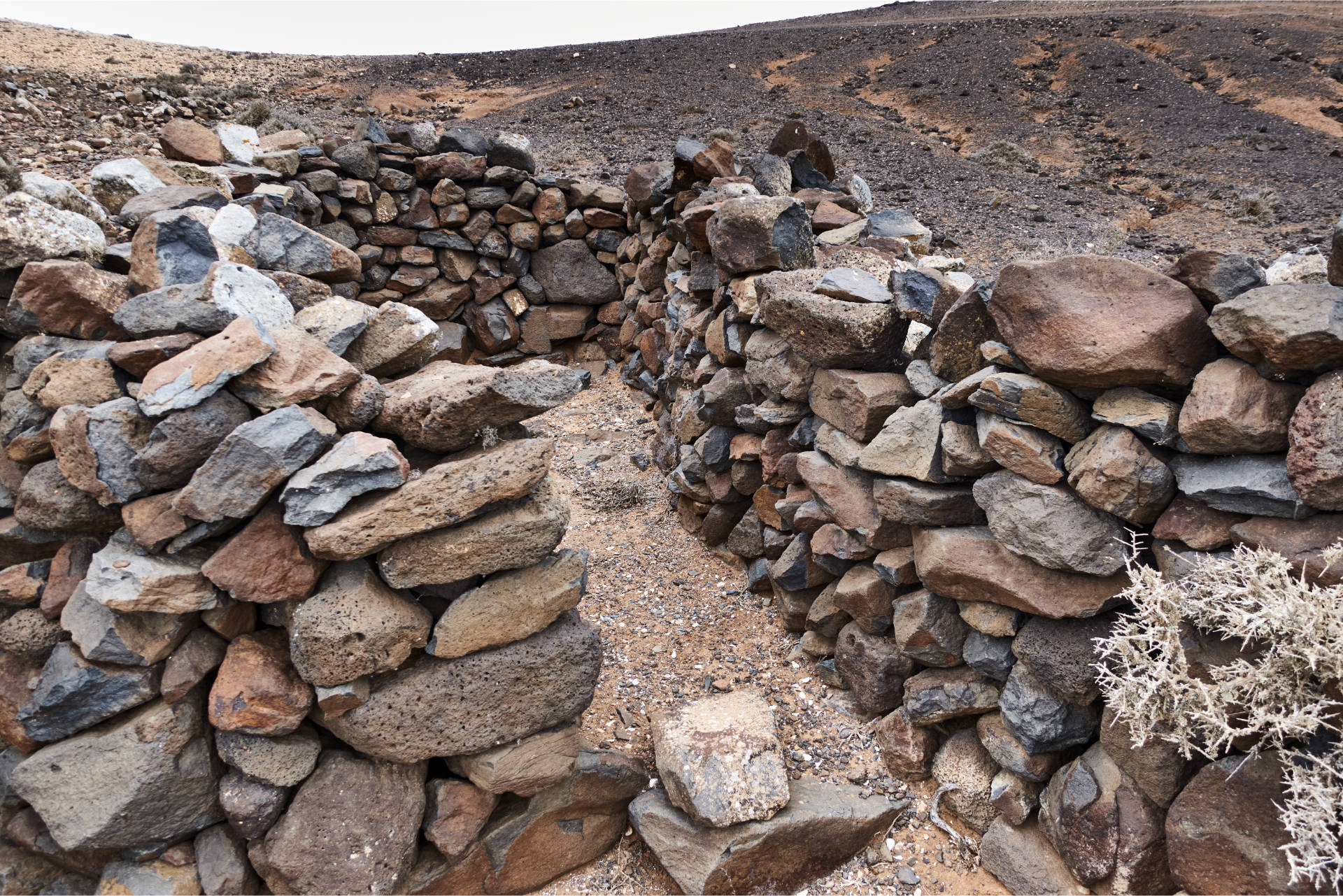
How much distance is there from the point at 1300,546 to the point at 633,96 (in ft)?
54.6

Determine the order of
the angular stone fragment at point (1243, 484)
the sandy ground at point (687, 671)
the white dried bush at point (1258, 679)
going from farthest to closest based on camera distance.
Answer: the sandy ground at point (687, 671)
the angular stone fragment at point (1243, 484)
the white dried bush at point (1258, 679)

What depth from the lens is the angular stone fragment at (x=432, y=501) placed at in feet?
8.28

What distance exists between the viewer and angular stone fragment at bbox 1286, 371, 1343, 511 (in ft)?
6.95

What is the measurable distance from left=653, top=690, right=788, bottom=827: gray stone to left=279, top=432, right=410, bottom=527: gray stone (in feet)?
5.12

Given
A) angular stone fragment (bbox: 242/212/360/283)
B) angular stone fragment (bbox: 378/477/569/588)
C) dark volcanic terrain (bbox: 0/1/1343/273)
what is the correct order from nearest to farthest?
1. angular stone fragment (bbox: 378/477/569/588)
2. angular stone fragment (bbox: 242/212/360/283)
3. dark volcanic terrain (bbox: 0/1/1343/273)

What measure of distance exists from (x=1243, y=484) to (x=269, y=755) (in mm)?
3276

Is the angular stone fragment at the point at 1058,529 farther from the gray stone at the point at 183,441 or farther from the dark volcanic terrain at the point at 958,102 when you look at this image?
the dark volcanic terrain at the point at 958,102

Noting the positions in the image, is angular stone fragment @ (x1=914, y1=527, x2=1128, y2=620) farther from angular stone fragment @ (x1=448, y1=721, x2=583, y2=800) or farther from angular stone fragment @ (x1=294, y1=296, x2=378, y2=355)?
angular stone fragment @ (x1=294, y1=296, x2=378, y2=355)

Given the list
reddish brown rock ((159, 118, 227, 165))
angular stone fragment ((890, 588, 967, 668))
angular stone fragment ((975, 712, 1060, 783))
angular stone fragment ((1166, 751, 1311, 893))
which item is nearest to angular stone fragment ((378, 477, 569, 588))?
angular stone fragment ((890, 588, 967, 668))

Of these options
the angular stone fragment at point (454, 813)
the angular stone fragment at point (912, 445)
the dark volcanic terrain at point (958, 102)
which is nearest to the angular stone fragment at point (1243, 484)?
the angular stone fragment at point (912, 445)

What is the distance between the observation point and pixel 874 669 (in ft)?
11.7

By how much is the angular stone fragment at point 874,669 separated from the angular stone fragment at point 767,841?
49cm

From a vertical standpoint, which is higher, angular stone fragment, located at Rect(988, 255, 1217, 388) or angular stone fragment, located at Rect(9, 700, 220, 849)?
angular stone fragment, located at Rect(988, 255, 1217, 388)

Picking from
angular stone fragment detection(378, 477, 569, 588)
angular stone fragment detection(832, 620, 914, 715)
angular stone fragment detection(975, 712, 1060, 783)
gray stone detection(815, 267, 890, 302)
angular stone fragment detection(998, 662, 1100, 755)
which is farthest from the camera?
gray stone detection(815, 267, 890, 302)
